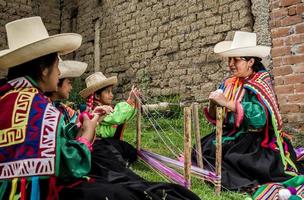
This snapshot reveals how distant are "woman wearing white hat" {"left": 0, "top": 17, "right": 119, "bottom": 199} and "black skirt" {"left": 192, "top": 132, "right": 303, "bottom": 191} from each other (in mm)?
1736

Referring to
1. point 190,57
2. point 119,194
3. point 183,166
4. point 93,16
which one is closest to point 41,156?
point 119,194

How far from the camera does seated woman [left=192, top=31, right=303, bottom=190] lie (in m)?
3.52

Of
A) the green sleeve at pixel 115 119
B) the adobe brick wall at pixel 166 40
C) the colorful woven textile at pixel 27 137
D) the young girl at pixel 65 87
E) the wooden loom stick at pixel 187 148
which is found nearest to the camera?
the colorful woven textile at pixel 27 137

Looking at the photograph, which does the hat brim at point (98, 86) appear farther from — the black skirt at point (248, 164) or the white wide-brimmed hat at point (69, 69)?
the black skirt at point (248, 164)

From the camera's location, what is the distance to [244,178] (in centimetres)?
353

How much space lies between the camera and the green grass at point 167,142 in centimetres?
333

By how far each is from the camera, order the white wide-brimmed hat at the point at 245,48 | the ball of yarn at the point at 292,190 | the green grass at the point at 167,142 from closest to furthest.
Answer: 1. the ball of yarn at the point at 292,190
2. the green grass at the point at 167,142
3. the white wide-brimmed hat at the point at 245,48

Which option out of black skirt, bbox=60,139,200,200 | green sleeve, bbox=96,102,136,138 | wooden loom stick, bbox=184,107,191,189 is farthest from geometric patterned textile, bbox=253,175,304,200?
green sleeve, bbox=96,102,136,138

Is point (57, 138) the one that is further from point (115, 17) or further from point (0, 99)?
point (115, 17)

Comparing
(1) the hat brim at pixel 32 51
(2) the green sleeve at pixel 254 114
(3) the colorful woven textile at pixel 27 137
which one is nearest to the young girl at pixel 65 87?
(1) the hat brim at pixel 32 51

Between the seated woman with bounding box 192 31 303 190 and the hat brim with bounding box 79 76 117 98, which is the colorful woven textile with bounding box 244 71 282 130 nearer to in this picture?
the seated woman with bounding box 192 31 303 190

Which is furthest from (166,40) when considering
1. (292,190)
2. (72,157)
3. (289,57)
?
(72,157)

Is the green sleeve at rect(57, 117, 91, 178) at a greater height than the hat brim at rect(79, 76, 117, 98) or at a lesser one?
lesser

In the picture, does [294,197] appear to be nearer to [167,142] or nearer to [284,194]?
[284,194]
